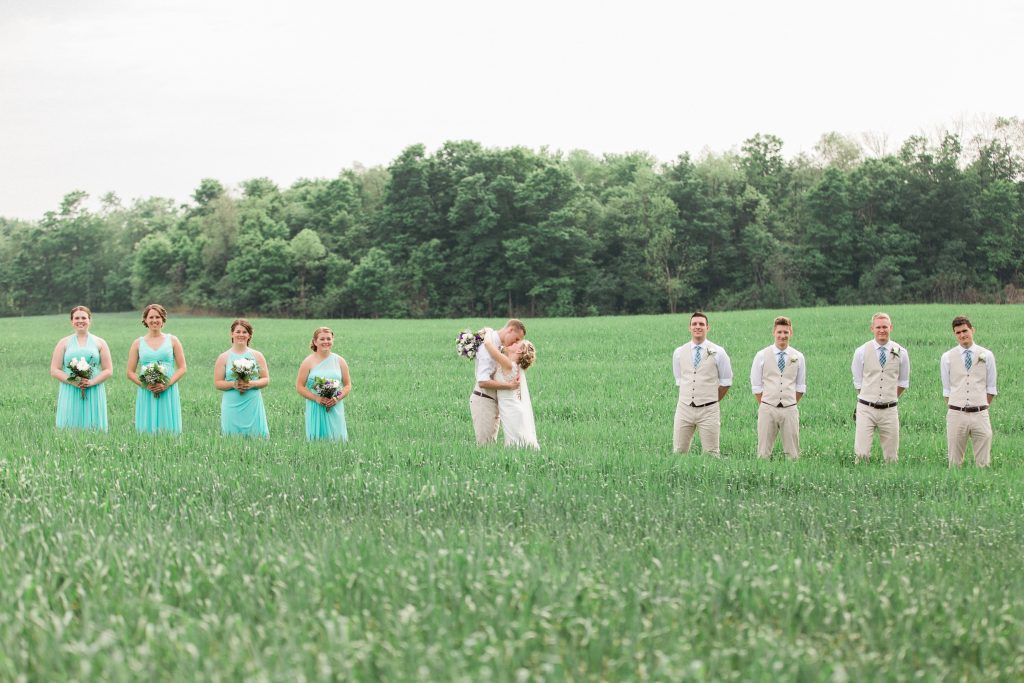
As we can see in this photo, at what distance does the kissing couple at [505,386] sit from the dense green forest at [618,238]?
178ft

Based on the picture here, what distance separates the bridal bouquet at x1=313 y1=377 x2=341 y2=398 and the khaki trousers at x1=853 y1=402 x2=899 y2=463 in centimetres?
721

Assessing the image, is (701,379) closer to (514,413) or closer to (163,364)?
(514,413)

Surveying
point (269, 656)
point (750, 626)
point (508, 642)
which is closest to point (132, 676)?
point (269, 656)

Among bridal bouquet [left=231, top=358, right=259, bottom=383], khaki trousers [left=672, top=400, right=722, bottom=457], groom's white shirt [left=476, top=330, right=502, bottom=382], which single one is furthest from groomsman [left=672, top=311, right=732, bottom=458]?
bridal bouquet [left=231, top=358, right=259, bottom=383]

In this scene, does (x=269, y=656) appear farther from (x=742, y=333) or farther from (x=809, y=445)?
(x=742, y=333)

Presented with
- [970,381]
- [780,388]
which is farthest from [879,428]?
[780,388]

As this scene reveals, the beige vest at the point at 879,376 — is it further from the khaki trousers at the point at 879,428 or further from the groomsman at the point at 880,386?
the khaki trousers at the point at 879,428

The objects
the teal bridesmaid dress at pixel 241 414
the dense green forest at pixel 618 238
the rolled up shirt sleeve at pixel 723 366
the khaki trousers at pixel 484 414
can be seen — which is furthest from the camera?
the dense green forest at pixel 618 238

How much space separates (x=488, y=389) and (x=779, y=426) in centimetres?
430

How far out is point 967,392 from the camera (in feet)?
39.9

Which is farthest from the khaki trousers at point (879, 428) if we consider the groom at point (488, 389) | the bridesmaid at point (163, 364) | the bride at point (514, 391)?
the bridesmaid at point (163, 364)

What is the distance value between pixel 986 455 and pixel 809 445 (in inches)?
117

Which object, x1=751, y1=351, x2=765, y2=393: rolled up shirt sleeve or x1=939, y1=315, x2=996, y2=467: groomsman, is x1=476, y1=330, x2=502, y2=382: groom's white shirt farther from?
x1=939, y1=315, x2=996, y2=467: groomsman

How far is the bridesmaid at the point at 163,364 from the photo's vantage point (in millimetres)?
12969
